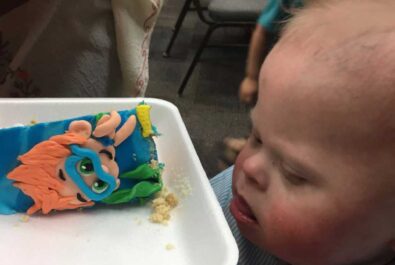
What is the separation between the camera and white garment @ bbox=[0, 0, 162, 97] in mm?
685

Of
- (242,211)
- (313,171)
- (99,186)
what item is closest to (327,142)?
(313,171)

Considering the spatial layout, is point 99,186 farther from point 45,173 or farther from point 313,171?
point 313,171

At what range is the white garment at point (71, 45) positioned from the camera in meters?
0.69

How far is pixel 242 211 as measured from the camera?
1.90 ft

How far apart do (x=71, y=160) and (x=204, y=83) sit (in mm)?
1483

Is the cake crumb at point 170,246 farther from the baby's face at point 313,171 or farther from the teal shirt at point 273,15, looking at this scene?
the teal shirt at point 273,15

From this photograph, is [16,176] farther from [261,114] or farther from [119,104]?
[261,114]

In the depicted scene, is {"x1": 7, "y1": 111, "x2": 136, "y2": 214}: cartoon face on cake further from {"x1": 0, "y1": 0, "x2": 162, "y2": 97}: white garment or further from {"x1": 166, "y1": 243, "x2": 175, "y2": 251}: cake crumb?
{"x1": 0, "y1": 0, "x2": 162, "y2": 97}: white garment

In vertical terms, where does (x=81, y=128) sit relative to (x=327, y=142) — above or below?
below

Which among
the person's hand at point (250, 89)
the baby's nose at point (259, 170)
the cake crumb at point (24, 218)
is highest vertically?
the baby's nose at point (259, 170)

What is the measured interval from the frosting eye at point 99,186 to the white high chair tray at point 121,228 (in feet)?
0.10

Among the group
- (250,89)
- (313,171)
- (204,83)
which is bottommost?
(204,83)

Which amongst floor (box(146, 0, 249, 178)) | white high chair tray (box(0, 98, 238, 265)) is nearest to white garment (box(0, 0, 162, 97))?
white high chair tray (box(0, 98, 238, 265))

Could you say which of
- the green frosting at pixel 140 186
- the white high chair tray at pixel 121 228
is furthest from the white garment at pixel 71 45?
the green frosting at pixel 140 186
